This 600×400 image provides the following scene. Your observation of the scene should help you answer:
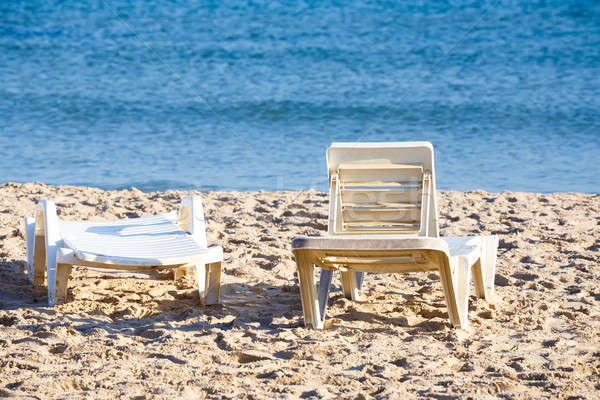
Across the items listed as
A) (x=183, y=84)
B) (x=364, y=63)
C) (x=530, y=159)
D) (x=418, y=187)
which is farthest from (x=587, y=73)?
(x=418, y=187)

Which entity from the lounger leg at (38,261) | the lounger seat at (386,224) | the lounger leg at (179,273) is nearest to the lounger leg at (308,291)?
the lounger seat at (386,224)

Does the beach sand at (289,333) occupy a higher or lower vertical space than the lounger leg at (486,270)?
A: lower

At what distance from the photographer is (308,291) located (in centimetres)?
388

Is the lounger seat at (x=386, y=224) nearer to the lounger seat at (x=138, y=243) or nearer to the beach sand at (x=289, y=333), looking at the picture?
the beach sand at (x=289, y=333)

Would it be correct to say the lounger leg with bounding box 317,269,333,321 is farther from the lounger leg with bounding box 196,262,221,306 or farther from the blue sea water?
the blue sea water

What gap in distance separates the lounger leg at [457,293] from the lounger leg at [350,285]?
2.20 ft

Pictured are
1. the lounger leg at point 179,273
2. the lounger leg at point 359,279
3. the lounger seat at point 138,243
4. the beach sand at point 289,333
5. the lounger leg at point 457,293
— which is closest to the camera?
the beach sand at point 289,333

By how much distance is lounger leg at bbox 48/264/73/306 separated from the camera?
4.15 m

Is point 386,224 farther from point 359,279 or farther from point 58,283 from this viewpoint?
point 58,283

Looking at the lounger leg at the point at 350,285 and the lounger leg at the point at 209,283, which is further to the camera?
the lounger leg at the point at 350,285

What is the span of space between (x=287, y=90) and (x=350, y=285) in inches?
487

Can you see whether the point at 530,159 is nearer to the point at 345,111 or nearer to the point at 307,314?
the point at 345,111

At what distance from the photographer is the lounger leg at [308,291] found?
12.5 ft

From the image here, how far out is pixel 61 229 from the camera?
4723mm
